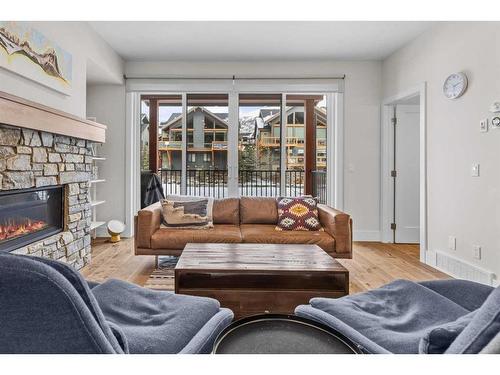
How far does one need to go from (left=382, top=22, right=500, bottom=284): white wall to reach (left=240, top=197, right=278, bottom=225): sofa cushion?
1.75 meters

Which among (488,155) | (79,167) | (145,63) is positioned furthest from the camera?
(145,63)

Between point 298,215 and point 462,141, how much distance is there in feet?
5.64

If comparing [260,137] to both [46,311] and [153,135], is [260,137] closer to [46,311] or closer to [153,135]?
[153,135]

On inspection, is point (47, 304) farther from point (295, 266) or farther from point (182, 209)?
point (182, 209)

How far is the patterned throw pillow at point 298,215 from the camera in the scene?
354 cm

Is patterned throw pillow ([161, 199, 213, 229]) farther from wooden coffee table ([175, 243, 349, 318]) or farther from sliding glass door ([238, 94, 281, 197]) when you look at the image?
sliding glass door ([238, 94, 281, 197])

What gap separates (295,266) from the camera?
2.26 meters

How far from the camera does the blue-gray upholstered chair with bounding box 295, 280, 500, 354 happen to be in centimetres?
81

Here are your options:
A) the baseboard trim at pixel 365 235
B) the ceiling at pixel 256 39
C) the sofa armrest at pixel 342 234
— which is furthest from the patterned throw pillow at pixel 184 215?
the baseboard trim at pixel 365 235

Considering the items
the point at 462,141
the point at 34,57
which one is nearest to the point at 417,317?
the point at 462,141

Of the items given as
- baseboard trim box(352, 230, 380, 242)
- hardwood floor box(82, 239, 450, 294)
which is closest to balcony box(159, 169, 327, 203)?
baseboard trim box(352, 230, 380, 242)

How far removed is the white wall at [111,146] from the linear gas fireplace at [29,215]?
1711 mm

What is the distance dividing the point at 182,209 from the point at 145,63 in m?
2.55

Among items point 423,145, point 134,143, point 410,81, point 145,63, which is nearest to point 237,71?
point 145,63
